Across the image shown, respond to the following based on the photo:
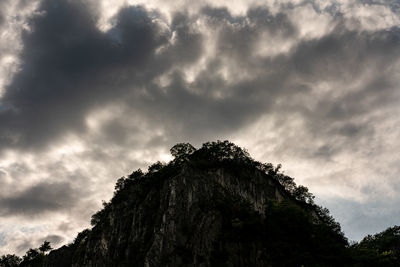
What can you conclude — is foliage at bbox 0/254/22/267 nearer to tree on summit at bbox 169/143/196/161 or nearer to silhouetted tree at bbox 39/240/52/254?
silhouetted tree at bbox 39/240/52/254

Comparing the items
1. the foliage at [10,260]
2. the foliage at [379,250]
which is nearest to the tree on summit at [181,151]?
the foliage at [379,250]

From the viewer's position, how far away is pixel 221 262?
46.7 meters

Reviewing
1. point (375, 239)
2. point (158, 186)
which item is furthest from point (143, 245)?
point (375, 239)

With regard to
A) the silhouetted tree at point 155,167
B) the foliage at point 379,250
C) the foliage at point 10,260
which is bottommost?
the foliage at point 379,250

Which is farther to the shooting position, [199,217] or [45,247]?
[45,247]

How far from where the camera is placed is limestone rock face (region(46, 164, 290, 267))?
4803cm

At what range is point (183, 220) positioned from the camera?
52.0m

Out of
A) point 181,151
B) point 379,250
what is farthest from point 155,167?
point 379,250

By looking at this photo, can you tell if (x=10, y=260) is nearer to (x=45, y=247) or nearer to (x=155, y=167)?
(x=45, y=247)

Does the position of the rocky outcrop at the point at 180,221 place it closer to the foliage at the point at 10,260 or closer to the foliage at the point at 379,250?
the foliage at the point at 379,250

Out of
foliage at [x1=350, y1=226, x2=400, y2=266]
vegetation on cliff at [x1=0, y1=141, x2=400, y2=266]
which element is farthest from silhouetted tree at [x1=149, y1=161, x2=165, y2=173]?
foliage at [x1=350, y1=226, x2=400, y2=266]

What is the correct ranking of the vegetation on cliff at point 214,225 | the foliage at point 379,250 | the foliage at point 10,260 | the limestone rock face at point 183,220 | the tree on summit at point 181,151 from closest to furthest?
1. the foliage at point 379,250
2. the vegetation on cliff at point 214,225
3. the limestone rock face at point 183,220
4. the tree on summit at point 181,151
5. the foliage at point 10,260

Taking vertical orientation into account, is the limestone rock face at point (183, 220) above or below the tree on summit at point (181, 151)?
below

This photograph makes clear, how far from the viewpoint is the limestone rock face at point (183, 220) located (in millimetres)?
48031
